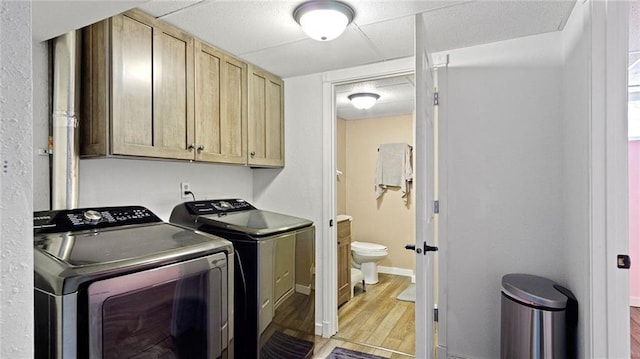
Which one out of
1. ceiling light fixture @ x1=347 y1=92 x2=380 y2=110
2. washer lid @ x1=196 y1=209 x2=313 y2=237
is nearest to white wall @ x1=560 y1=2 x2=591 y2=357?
washer lid @ x1=196 y1=209 x2=313 y2=237

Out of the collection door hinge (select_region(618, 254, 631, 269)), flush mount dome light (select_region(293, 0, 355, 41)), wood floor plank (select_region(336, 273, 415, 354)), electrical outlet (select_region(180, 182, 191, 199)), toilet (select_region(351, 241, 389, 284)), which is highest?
flush mount dome light (select_region(293, 0, 355, 41))

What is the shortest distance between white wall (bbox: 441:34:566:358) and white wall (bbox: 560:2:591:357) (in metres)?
0.09

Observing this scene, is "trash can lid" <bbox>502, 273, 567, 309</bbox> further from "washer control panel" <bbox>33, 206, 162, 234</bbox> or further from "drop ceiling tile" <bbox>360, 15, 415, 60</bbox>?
"washer control panel" <bbox>33, 206, 162, 234</bbox>

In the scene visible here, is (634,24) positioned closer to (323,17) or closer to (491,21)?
(491,21)

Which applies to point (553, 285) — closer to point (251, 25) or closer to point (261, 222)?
point (261, 222)

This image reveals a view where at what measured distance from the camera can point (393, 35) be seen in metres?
2.08

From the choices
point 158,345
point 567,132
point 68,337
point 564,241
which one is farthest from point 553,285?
point 68,337

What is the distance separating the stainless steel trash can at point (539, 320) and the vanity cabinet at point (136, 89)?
6.57 ft

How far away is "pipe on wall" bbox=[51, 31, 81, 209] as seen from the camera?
160 centimetres

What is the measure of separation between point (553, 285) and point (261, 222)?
171 cm

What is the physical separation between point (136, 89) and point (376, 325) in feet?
8.26

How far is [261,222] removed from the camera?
2.20m

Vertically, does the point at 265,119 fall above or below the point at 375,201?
above

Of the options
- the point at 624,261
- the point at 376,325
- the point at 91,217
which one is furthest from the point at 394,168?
the point at 91,217
